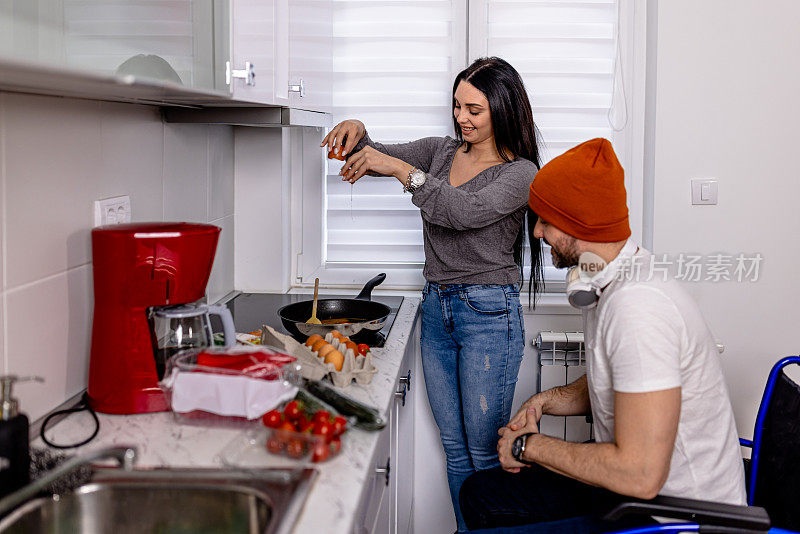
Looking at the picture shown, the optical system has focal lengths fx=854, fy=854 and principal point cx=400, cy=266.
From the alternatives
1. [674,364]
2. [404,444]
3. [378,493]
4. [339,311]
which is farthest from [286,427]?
[404,444]

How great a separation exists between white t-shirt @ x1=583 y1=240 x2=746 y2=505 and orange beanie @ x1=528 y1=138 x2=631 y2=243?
0.24 feet

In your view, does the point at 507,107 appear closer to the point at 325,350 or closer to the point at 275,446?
the point at 325,350

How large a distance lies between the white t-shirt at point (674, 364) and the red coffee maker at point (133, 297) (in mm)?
732

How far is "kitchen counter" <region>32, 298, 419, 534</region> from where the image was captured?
42.8 inches

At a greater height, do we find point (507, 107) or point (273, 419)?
point (507, 107)

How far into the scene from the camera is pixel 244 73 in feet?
5.00

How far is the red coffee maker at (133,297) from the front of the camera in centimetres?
141

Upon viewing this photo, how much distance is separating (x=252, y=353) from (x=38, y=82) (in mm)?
554

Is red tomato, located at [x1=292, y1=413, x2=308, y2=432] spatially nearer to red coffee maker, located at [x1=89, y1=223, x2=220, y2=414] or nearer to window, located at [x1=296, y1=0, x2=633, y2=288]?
red coffee maker, located at [x1=89, y1=223, x2=220, y2=414]

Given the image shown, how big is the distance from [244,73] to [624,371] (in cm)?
84

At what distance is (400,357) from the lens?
6.16 feet

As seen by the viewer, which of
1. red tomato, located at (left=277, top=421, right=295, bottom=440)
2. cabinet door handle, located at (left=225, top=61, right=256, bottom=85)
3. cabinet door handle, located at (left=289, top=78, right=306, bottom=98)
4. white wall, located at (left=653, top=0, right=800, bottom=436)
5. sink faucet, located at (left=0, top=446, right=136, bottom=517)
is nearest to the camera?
sink faucet, located at (left=0, top=446, right=136, bottom=517)

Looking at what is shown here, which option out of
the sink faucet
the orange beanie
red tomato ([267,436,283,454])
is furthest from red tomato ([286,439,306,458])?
the orange beanie

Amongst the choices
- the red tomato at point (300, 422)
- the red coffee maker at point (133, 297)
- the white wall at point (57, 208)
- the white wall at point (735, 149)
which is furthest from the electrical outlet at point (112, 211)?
the white wall at point (735, 149)
